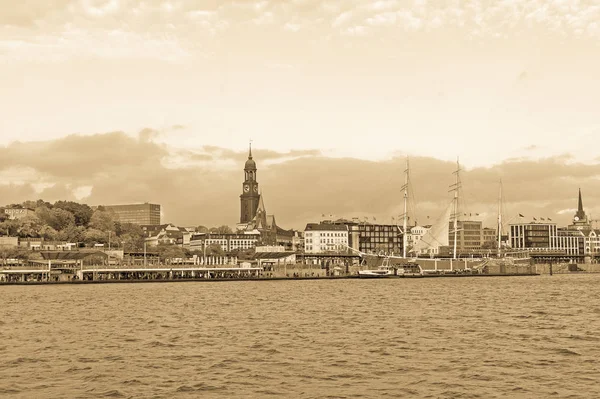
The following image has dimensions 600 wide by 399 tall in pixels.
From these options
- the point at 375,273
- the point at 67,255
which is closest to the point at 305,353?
the point at 375,273

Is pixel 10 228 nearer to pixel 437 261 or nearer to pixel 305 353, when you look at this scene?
pixel 437 261

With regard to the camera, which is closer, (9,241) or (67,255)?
(67,255)

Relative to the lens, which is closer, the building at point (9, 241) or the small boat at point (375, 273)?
the small boat at point (375, 273)

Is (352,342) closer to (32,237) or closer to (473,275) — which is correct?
(473,275)

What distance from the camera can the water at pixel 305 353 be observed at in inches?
1006

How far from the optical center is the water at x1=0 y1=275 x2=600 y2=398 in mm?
25562

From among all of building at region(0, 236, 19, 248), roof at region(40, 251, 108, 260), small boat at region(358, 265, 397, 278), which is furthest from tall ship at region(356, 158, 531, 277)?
building at region(0, 236, 19, 248)

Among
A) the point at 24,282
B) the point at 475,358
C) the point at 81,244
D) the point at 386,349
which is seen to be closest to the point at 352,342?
the point at 386,349

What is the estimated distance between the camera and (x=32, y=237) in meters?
198

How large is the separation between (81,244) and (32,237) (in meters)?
11.5

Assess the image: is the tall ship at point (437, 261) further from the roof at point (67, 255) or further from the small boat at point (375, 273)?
the roof at point (67, 255)

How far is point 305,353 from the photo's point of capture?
3291 cm

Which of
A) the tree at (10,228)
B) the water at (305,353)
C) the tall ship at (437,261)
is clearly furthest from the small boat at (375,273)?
the tree at (10,228)

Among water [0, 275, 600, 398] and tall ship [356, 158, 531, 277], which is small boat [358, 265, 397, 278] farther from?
water [0, 275, 600, 398]
